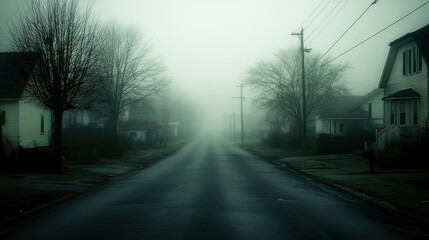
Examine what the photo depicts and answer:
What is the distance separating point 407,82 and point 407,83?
0.22ft

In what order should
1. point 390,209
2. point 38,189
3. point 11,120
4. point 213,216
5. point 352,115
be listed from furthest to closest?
point 352,115
point 11,120
point 38,189
point 390,209
point 213,216

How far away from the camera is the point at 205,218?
11328mm

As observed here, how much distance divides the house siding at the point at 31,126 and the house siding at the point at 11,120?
0.32m

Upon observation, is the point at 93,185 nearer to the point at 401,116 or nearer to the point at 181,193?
the point at 181,193

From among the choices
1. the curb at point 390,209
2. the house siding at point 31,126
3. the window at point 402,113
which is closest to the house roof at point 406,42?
the window at point 402,113

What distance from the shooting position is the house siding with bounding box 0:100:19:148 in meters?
37.2

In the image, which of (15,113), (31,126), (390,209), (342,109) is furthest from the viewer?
(342,109)

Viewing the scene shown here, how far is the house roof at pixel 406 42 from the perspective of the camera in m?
30.2

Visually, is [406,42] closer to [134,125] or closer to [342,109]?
[342,109]

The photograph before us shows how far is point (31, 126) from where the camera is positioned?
39500 mm

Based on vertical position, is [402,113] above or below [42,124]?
above

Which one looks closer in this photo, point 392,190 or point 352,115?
point 392,190

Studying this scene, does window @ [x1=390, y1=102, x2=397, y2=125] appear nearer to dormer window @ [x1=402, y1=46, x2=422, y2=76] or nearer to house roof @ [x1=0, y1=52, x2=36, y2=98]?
dormer window @ [x1=402, y1=46, x2=422, y2=76]

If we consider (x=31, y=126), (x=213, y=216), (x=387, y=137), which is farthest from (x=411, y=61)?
(x=31, y=126)
